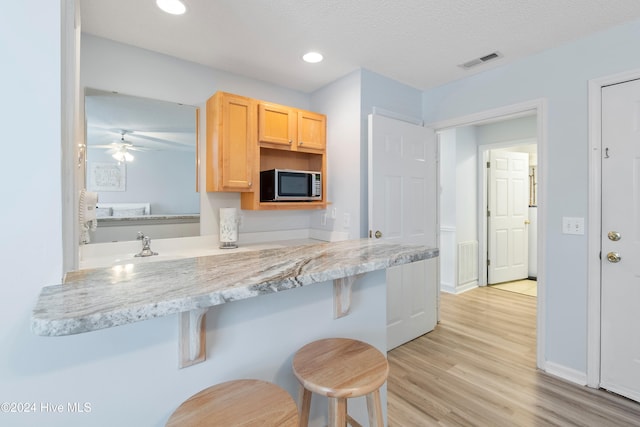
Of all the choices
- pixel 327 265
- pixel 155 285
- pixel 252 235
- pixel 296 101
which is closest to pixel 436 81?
pixel 296 101

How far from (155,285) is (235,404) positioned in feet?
1.35

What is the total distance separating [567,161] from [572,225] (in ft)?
1.52

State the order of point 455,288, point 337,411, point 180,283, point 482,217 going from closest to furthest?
point 180,283
point 337,411
point 455,288
point 482,217

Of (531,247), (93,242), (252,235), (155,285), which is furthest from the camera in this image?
(531,247)

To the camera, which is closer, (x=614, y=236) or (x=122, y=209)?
(x=614, y=236)

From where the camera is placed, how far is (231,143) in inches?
96.8

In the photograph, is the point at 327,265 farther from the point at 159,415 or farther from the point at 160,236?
the point at 160,236

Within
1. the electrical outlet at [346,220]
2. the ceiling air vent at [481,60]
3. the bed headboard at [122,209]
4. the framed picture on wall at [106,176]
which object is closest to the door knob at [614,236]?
the ceiling air vent at [481,60]

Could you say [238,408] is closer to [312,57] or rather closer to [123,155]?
[123,155]

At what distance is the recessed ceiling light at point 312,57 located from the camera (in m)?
2.37

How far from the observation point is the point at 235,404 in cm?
86

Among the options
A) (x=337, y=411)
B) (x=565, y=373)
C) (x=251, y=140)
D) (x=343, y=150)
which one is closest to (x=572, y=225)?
(x=565, y=373)

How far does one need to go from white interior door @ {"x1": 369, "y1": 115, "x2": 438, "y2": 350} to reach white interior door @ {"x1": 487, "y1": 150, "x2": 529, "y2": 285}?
1.90 m

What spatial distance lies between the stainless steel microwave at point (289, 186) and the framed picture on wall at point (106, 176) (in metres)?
1.06
